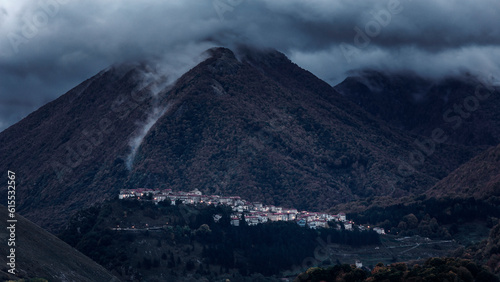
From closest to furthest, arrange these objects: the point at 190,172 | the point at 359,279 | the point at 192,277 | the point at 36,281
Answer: the point at 36,281, the point at 359,279, the point at 192,277, the point at 190,172

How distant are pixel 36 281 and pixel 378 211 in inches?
3828

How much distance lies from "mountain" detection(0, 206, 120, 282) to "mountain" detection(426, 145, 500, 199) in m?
84.1

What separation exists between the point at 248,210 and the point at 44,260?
67.0 meters

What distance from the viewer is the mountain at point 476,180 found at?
499 ft

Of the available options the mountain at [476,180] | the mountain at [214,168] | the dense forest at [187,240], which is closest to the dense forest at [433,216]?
the mountain at [476,180]

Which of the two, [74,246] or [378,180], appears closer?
[74,246]

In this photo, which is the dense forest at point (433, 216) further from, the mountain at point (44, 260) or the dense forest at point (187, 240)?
the mountain at point (44, 260)

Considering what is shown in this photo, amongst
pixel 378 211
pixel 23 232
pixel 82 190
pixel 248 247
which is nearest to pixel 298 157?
pixel 378 211

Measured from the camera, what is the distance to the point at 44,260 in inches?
3457

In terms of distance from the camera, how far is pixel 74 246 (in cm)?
11588

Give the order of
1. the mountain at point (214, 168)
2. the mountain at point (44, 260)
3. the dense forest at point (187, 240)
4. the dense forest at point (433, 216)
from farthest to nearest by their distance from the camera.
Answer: the mountain at point (214, 168) < the dense forest at point (433, 216) < the dense forest at point (187, 240) < the mountain at point (44, 260)

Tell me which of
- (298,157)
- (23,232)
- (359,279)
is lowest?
(359,279)

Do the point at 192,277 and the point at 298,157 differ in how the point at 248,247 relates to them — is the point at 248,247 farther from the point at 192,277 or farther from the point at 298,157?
the point at 298,157

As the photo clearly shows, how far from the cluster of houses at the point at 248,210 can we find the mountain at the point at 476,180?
23384 millimetres
